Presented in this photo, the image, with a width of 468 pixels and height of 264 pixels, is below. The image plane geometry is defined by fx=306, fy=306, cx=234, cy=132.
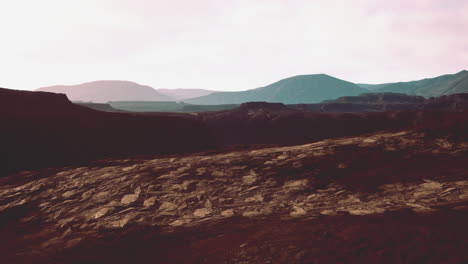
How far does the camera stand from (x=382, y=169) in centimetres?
570

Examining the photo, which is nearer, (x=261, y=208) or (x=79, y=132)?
(x=261, y=208)

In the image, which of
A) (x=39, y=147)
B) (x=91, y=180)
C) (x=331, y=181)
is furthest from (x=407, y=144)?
(x=39, y=147)

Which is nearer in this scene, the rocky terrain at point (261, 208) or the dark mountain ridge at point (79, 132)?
the rocky terrain at point (261, 208)

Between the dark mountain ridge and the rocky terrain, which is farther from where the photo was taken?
the dark mountain ridge

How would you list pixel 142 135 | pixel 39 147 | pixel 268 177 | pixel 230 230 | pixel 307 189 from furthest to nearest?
pixel 142 135 < pixel 39 147 < pixel 268 177 < pixel 307 189 < pixel 230 230

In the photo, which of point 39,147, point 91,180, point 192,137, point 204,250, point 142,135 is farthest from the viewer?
point 192,137

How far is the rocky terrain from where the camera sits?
11.2 feet

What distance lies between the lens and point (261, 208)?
5.00 metres

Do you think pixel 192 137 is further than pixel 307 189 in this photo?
Yes

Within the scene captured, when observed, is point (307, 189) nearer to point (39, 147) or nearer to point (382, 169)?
point (382, 169)

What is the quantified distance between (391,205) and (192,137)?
96.4 ft

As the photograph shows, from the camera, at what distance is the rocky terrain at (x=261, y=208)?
11.2 feet

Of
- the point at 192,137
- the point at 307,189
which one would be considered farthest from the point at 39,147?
the point at 307,189

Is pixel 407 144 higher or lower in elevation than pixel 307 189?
higher
